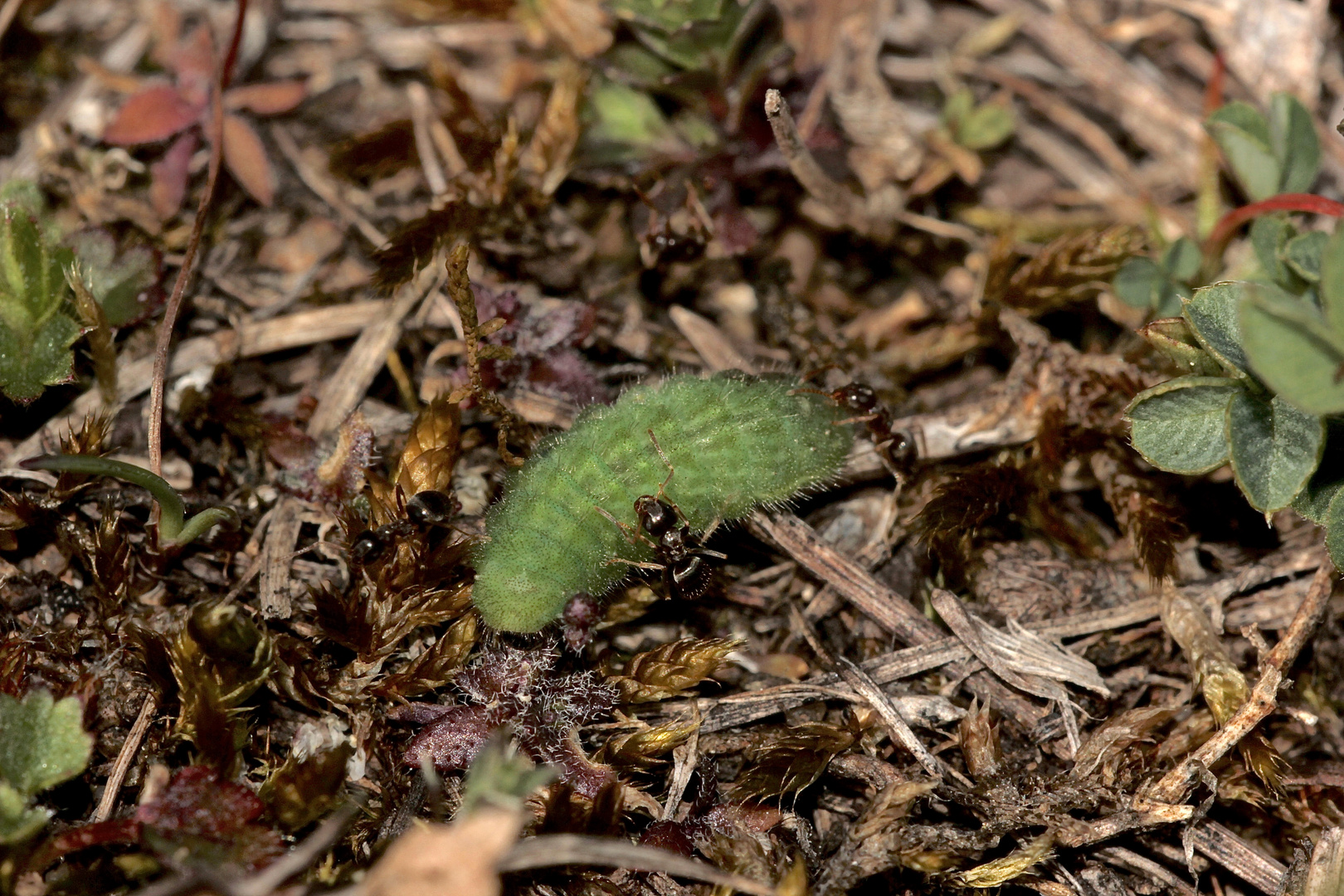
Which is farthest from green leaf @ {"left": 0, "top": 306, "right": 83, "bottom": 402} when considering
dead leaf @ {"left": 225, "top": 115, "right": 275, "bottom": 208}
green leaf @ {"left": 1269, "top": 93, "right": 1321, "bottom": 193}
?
green leaf @ {"left": 1269, "top": 93, "right": 1321, "bottom": 193}

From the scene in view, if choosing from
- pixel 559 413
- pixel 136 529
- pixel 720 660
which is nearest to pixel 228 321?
pixel 136 529

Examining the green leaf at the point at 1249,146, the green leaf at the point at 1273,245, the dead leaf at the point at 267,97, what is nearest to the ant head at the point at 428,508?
the dead leaf at the point at 267,97

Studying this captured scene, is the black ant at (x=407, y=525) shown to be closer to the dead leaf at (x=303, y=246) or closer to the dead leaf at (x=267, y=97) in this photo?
the dead leaf at (x=303, y=246)

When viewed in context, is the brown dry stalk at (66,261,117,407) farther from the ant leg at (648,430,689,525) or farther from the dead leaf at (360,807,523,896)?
the dead leaf at (360,807,523,896)

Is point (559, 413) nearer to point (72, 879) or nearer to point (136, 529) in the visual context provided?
point (136, 529)

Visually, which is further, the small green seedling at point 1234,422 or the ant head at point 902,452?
the ant head at point 902,452

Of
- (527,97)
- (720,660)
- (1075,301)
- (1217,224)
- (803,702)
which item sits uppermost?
(527,97)
